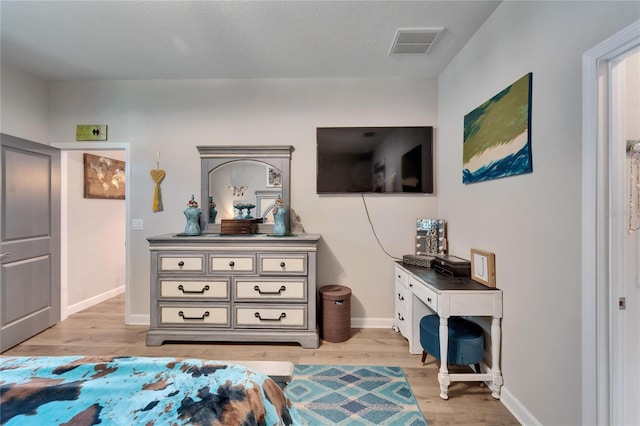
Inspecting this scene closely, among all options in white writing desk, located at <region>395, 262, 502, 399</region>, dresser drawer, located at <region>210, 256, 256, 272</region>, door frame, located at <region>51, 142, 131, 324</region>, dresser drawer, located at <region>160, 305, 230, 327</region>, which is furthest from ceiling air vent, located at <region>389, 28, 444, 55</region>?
door frame, located at <region>51, 142, 131, 324</region>

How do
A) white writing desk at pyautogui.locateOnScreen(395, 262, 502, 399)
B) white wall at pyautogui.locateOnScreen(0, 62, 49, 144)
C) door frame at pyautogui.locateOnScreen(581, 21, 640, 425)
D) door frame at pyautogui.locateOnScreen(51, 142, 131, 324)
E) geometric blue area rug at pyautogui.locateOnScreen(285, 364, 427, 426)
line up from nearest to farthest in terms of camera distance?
door frame at pyautogui.locateOnScreen(581, 21, 640, 425), geometric blue area rug at pyautogui.locateOnScreen(285, 364, 427, 426), white writing desk at pyautogui.locateOnScreen(395, 262, 502, 399), white wall at pyautogui.locateOnScreen(0, 62, 49, 144), door frame at pyautogui.locateOnScreen(51, 142, 131, 324)

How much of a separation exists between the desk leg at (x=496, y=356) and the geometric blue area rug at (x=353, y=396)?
1.86 ft

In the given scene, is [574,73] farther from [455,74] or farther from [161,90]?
[161,90]

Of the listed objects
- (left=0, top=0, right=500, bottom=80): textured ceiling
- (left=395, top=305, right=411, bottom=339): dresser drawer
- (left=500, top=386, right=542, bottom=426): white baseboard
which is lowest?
(left=500, top=386, right=542, bottom=426): white baseboard

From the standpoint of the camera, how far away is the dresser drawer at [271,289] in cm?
258

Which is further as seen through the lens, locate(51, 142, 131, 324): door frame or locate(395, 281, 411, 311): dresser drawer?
locate(51, 142, 131, 324): door frame

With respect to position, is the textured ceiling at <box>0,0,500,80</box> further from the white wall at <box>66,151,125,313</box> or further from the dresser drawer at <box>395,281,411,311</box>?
the dresser drawer at <box>395,281,411,311</box>

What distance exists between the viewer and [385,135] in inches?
118

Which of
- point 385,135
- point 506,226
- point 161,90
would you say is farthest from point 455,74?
point 161,90

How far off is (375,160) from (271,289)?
1.74 metres

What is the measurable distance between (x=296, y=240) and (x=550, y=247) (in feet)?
6.03

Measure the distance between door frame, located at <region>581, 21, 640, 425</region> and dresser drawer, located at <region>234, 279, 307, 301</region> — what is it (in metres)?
1.94

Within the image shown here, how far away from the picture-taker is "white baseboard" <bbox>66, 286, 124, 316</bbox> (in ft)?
11.1

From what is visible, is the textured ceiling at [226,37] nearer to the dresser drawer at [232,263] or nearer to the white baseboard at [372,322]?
the dresser drawer at [232,263]
